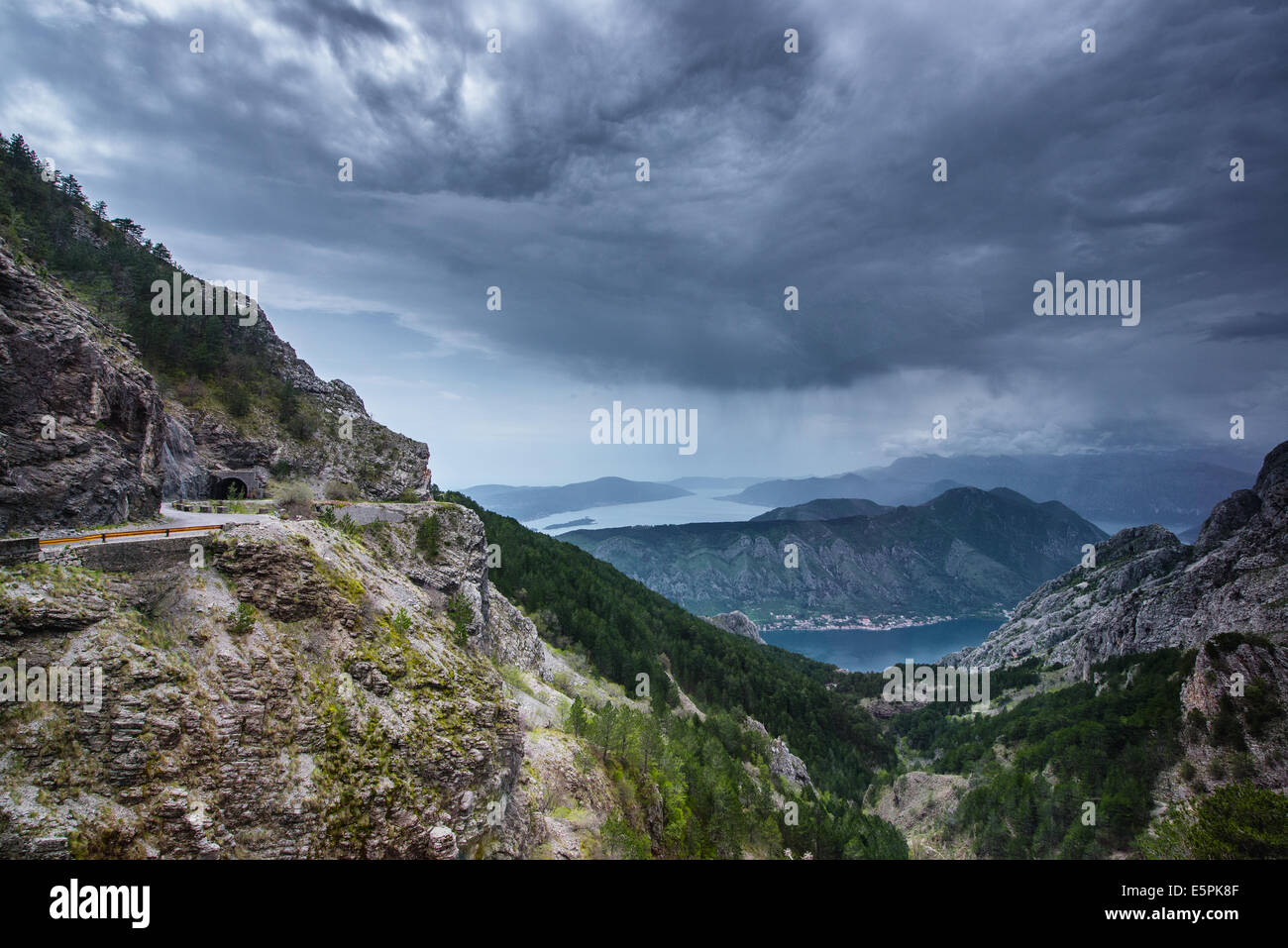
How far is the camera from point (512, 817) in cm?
1991

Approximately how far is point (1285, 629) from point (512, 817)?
11709cm

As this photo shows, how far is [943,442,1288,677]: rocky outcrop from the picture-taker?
9788cm

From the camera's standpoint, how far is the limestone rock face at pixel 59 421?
18.4m

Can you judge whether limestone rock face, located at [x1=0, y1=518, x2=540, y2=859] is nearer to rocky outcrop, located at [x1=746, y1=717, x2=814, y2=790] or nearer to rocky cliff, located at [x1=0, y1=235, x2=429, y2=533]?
rocky cliff, located at [x1=0, y1=235, x2=429, y2=533]

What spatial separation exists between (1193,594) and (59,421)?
178 metres

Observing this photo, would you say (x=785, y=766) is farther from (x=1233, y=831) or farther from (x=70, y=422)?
(x=70, y=422)

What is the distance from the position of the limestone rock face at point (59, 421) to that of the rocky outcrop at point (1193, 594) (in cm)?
13485

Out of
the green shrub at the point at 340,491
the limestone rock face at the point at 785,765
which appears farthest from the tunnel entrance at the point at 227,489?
the limestone rock face at the point at 785,765

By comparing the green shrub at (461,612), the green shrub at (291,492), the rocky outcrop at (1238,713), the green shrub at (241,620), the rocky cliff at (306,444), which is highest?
the rocky cliff at (306,444)

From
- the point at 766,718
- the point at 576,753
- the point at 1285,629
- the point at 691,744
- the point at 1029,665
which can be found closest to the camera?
the point at 576,753

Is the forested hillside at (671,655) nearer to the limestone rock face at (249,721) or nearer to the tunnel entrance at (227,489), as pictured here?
the tunnel entrance at (227,489)
